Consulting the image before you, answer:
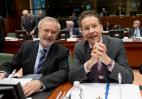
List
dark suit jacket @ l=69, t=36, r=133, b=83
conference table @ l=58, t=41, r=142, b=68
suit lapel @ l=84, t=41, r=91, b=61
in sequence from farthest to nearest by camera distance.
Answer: conference table @ l=58, t=41, r=142, b=68, suit lapel @ l=84, t=41, r=91, b=61, dark suit jacket @ l=69, t=36, r=133, b=83

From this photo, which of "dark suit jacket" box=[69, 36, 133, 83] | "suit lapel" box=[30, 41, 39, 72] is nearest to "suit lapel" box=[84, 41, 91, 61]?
"dark suit jacket" box=[69, 36, 133, 83]

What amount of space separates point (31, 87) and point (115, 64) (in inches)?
25.1

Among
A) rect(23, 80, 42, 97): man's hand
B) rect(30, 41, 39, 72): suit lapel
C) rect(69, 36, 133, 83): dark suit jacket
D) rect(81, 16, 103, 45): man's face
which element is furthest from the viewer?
rect(30, 41, 39, 72): suit lapel

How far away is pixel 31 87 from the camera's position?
6.23 feet

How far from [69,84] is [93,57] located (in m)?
0.31

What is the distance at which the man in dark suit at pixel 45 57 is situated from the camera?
238 cm

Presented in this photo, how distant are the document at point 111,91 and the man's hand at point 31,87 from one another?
239 millimetres

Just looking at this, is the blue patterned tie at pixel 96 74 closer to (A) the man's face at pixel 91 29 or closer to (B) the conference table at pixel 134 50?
(A) the man's face at pixel 91 29

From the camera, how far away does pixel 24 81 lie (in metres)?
2.06

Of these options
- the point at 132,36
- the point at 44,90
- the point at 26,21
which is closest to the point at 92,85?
the point at 44,90

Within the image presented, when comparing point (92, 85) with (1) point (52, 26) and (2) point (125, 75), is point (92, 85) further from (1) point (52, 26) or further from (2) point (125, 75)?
(1) point (52, 26)

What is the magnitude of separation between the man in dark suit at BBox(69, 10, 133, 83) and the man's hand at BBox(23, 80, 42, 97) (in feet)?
1.02

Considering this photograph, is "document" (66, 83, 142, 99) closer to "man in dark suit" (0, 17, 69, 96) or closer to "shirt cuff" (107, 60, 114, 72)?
"shirt cuff" (107, 60, 114, 72)

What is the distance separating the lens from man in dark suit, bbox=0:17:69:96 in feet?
7.82
